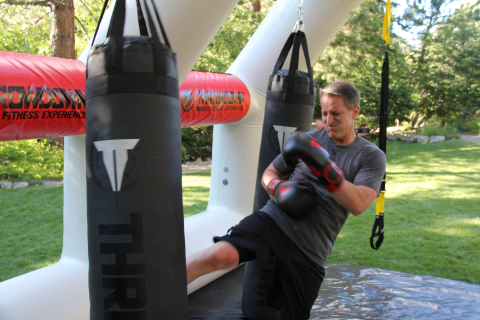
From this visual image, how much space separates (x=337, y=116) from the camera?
2229 mm

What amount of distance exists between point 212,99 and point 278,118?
902mm

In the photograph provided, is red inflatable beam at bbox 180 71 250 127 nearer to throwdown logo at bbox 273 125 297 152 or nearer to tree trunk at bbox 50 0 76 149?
throwdown logo at bbox 273 125 297 152

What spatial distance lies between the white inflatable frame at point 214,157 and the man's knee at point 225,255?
1.14 meters

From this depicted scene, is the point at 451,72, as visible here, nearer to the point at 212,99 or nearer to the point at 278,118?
the point at 212,99

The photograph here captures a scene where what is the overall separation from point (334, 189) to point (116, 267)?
112 centimetres

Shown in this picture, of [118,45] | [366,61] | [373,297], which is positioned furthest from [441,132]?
[118,45]

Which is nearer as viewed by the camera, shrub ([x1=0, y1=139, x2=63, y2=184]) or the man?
the man

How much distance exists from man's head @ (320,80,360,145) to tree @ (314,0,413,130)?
9478 mm

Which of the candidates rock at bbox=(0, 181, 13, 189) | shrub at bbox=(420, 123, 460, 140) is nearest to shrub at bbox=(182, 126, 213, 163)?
rock at bbox=(0, 181, 13, 189)

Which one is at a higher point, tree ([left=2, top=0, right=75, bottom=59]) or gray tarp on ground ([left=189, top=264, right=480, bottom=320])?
tree ([left=2, top=0, right=75, bottom=59])

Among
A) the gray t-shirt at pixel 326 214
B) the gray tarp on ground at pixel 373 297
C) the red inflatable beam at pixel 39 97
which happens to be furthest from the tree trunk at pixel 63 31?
the gray t-shirt at pixel 326 214

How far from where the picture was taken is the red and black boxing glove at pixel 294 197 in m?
2.10

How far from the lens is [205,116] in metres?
3.54

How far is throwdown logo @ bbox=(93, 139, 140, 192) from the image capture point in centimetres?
139
